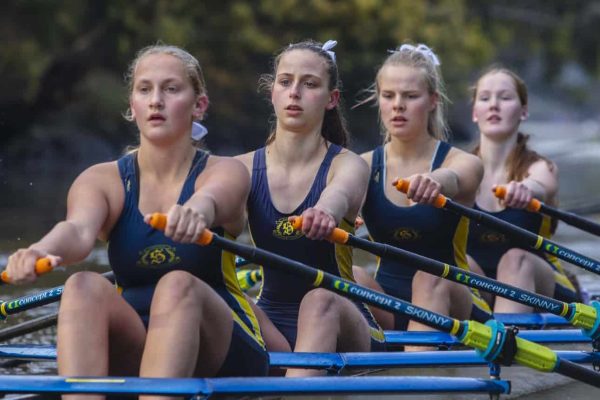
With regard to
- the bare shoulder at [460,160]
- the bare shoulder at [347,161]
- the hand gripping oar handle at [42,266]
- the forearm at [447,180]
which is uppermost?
the bare shoulder at [460,160]

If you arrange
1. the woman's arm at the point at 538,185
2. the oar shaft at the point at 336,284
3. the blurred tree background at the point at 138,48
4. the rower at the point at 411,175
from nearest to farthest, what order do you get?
the oar shaft at the point at 336,284, the rower at the point at 411,175, the woman's arm at the point at 538,185, the blurred tree background at the point at 138,48

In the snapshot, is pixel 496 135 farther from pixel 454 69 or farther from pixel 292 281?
pixel 454 69

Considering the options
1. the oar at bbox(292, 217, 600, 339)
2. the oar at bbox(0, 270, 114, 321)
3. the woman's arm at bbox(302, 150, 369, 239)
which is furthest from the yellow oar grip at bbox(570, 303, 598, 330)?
the oar at bbox(0, 270, 114, 321)

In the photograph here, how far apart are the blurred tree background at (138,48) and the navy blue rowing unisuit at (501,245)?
10497 millimetres

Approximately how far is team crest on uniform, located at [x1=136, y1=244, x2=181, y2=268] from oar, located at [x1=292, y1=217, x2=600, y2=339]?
71 centimetres

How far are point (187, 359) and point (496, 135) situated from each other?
2.89 meters

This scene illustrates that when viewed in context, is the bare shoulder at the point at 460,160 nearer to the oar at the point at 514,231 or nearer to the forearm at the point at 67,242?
the oar at the point at 514,231

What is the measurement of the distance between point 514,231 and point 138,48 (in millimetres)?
12363

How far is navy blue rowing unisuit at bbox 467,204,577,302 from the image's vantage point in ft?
17.3

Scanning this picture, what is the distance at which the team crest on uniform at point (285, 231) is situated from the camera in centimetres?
392

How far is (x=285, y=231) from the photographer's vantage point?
3.93 meters

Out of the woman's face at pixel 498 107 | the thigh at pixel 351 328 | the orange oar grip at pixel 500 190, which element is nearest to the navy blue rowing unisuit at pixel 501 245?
the woman's face at pixel 498 107

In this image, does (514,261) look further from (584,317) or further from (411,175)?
(584,317)

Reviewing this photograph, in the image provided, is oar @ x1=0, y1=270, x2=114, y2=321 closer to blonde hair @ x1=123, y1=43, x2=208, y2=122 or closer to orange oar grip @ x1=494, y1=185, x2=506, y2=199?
blonde hair @ x1=123, y1=43, x2=208, y2=122
